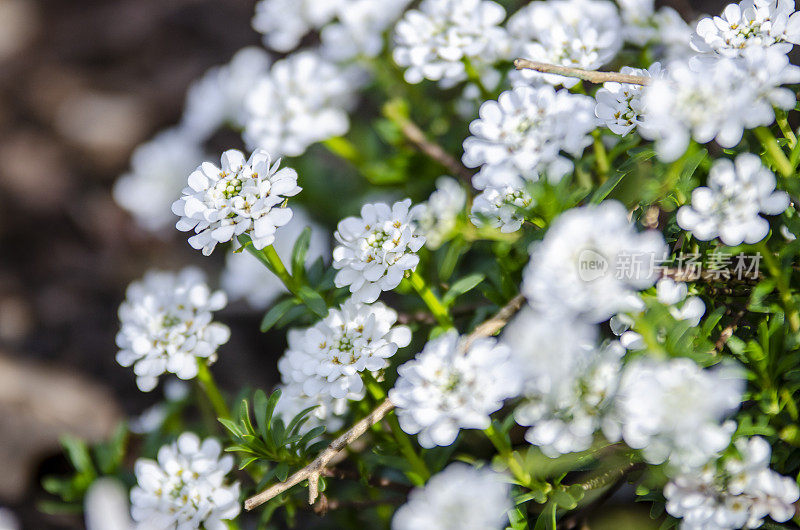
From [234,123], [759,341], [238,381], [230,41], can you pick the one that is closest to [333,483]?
[238,381]

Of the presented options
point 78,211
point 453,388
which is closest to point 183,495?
point 453,388

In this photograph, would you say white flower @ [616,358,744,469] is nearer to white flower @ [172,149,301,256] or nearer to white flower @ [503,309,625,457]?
white flower @ [503,309,625,457]

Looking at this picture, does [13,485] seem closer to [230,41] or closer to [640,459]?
[640,459]

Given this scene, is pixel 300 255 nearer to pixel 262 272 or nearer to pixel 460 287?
pixel 460 287

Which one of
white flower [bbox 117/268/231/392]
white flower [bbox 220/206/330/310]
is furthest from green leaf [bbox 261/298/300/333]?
white flower [bbox 220/206/330/310]

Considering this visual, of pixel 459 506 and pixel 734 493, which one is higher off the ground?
pixel 459 506
